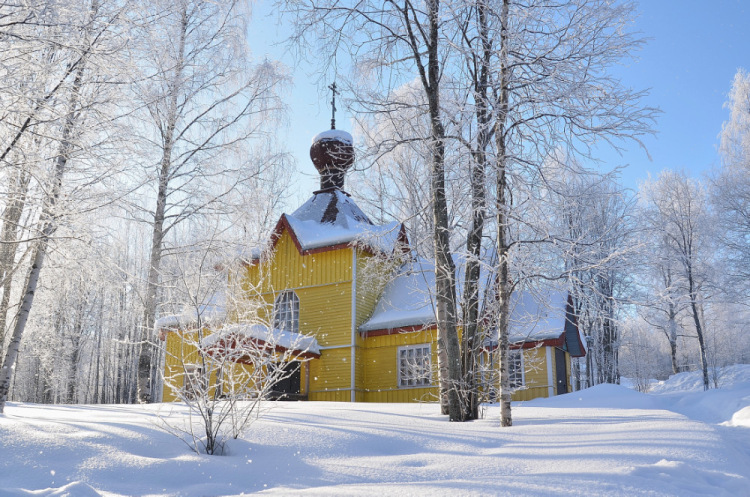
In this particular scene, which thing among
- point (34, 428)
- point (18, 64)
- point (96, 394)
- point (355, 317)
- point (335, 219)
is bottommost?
point (96, 394)

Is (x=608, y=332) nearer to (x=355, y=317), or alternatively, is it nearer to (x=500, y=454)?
(x=355, y=317)

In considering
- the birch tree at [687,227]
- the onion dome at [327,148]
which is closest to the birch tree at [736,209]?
the birch tree at [687,227]

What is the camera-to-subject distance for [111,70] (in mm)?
6102

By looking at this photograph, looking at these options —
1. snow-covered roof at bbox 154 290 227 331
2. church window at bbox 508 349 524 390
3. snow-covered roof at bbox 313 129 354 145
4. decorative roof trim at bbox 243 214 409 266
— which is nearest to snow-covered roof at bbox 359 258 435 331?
decorative roof trim at bbox 243 214 409 266

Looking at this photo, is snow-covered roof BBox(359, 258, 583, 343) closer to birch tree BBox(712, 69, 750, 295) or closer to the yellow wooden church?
the yellow wooden church

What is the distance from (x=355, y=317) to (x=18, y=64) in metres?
11.6

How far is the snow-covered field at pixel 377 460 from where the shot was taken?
12.1 feet

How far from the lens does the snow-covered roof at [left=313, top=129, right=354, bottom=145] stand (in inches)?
757

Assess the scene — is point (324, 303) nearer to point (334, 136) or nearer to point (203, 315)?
point (334, 136)

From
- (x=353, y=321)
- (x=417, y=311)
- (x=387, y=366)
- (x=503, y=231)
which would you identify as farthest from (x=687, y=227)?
(x=503, y=231)

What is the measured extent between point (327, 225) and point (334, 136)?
3671 millimetres

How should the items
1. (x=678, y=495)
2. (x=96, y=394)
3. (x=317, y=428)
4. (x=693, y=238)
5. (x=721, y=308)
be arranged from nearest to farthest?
(x=678, y=495), (x=317, y=428), (x=693, y=238), (x=721, y=308), (x=96, y=394)

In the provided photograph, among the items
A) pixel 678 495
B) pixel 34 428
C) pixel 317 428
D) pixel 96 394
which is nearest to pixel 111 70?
pixel 34 428

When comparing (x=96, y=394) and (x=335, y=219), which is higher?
(x=335, y=219)
